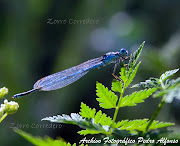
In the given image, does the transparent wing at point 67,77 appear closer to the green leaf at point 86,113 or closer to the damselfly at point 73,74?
the damselfly at point 73,74

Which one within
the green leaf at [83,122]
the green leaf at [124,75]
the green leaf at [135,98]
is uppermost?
the green leaf at [124,75]

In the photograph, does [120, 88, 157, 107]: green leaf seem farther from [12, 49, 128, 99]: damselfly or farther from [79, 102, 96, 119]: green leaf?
[12, 49, 128, 99]: damselfly

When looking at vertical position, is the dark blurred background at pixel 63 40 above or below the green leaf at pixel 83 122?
above

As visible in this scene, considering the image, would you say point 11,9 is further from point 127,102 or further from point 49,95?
point 127,102

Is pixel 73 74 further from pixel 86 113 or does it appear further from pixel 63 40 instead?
pixel 63 40

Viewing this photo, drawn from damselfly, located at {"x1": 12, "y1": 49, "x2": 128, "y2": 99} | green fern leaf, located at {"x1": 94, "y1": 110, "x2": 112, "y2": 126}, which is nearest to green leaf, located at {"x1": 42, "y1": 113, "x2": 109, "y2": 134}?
green fern leaf, located at {"x1": 94, "y1": 110, "x2": 112, "y2": 126}

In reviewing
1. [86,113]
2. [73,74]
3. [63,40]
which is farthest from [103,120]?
[63,40]

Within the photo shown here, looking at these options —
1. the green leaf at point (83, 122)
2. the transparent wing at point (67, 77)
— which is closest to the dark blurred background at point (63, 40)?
the transparent wing at point (67, 77)

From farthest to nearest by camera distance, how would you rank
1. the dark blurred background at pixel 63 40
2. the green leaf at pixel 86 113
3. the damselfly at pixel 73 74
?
Answer: the dark blurred background at pixel 63 40, the damselfly at pixel 73 74, the green leaf at pixel 86 113
